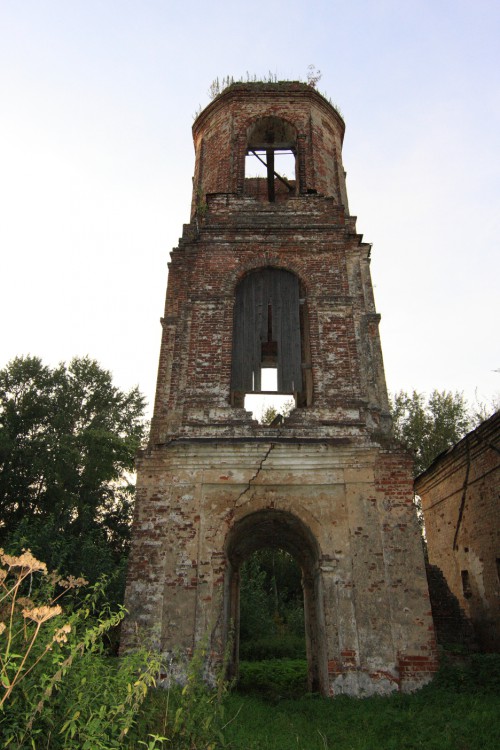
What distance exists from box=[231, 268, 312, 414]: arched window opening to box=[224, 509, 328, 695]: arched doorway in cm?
241

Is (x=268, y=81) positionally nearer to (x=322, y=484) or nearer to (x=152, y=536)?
(x=322, y=484)

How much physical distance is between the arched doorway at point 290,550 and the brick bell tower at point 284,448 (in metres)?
0.06

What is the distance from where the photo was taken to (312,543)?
871 centimetres

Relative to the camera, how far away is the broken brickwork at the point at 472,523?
35.9ft

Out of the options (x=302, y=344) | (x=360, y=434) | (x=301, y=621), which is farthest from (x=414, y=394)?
(x=360, y=434)

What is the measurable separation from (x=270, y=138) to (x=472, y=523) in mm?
10821

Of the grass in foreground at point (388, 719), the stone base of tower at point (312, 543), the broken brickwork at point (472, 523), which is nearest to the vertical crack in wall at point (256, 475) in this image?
the stone base of tower at point (312, 543)

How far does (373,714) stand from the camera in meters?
6.55

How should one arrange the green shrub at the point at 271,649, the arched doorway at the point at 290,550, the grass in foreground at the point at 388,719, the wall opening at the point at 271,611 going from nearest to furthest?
the grass in foreground at the point at 388,719
the arched doorway at the point at 290,550
the green shrub at the point at 271,649
the wall opening at the point at 271,611

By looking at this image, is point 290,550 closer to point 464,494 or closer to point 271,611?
point 464,494

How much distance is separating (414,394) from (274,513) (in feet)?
59.6

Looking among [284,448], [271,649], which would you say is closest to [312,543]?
[284,448]

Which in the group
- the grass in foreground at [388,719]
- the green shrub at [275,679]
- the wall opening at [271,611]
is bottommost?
the grass in foreground at [388,719]

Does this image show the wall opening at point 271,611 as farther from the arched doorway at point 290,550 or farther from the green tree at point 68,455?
the green tree at point 68,455
